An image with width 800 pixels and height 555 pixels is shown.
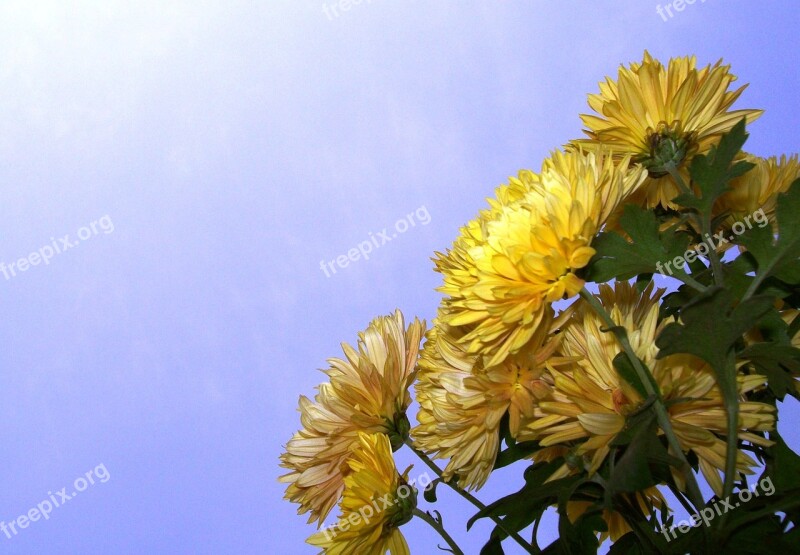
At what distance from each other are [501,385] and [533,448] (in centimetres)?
8

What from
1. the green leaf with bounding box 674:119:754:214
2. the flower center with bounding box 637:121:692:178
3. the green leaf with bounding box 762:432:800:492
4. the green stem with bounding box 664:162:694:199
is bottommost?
the green leaf with bounding box 762:432:800:492

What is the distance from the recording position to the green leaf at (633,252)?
0.47 m

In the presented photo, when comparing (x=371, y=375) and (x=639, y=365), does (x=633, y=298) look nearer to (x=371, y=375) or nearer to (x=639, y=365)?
(x=639, y=365)

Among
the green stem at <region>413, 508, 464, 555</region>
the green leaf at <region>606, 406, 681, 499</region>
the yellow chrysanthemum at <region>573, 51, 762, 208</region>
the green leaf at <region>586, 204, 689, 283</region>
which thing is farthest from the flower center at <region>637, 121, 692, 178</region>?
the green stem at <region>413, 508, 464, 555</region>

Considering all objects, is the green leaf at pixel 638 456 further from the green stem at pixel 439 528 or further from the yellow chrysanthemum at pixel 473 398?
the green stem at pixel 439 528

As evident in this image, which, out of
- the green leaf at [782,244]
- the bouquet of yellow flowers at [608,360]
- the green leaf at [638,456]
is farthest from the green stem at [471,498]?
the green leaf at [782,244]

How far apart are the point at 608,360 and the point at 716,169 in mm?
135

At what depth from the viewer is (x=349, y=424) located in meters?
0.62

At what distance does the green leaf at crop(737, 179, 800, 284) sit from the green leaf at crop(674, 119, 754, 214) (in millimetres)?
30

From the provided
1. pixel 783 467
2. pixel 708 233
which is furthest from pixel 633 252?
pixel 783 467

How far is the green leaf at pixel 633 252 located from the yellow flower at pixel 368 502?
202 mm

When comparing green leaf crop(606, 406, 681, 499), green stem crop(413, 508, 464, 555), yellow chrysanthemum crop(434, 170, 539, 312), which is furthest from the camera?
green stem crop(413, 508, 464, 555)

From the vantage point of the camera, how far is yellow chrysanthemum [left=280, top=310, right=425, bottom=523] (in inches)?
24.4

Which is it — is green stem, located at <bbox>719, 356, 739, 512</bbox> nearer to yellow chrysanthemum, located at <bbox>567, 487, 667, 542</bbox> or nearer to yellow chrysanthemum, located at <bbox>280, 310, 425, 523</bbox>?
yellow chrysanthemum, located at <bbox>567, 487, 667, 542</bbox>
